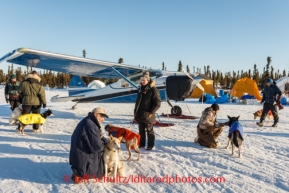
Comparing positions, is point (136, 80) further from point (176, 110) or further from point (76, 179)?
point (76, 179)

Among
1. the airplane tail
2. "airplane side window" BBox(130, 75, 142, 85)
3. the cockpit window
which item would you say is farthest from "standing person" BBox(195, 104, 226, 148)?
the airplane tail

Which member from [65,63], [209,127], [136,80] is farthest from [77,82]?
[209,127]

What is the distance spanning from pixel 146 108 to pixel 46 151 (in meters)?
2.46

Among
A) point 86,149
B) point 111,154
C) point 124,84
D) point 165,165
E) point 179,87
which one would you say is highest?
point 124,84

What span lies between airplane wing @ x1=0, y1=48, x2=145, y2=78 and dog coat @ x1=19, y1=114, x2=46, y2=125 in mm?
1680

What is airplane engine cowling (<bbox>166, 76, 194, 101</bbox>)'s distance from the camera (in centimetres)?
831

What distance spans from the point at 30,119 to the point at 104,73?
5397 millimetres

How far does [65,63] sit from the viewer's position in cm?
959

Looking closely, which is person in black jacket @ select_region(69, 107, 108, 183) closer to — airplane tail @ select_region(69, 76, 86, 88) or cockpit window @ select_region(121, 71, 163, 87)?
cockpit window @ select_region(121, 71, 163, 87)

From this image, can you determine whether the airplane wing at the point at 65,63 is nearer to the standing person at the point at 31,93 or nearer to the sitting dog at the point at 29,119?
the standing person at the point at 31,93

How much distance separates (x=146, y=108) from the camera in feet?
17.9

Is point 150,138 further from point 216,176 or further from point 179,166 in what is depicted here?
point 216,176

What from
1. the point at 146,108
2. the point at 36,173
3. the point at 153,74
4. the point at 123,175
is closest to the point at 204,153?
the point at 146,108

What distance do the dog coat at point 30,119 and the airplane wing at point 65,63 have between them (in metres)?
1.68
